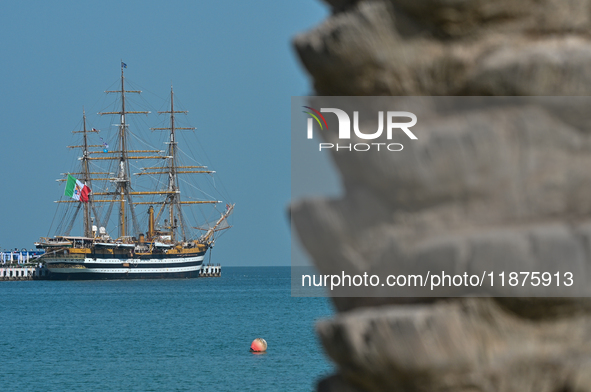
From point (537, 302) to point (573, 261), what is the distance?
A: 0.13m

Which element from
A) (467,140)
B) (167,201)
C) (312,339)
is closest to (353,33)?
(467,140)

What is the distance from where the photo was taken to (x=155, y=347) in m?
36.4

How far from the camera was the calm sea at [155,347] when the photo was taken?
26250 millimetres

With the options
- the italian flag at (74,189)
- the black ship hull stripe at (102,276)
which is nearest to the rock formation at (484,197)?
the italian flag at (74,189)

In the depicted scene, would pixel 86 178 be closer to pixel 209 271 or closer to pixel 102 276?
pixel 102 276

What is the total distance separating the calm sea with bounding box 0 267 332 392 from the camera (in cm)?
2625

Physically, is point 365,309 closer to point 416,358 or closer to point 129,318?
point 416,358

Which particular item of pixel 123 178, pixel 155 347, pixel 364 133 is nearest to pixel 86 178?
pixel 123 178

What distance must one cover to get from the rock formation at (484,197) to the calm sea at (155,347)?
6.08 metres

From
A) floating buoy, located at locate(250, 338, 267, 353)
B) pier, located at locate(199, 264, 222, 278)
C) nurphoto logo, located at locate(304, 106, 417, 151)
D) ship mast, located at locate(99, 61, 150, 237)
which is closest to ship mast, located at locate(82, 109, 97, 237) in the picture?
ship mast, located at locate(99, 61, 150, 237)

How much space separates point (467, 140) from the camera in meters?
2.00

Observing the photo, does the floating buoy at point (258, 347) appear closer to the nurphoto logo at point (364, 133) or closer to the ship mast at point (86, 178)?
the nurphoto logo at point (364, 133)

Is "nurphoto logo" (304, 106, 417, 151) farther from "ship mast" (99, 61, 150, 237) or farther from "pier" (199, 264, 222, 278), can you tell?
"pier" (199, 264, 222, 278)

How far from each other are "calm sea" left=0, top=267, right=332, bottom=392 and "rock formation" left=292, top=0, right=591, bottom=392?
6081 mm
